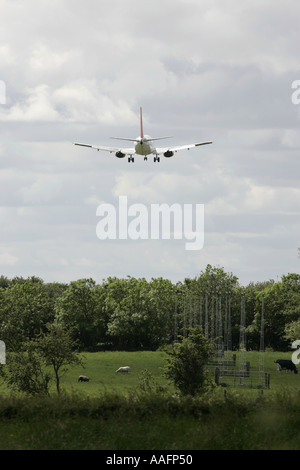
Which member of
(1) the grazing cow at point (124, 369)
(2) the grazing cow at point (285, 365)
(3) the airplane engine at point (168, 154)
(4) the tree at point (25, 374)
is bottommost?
(1) the grazing cow at point (124, 369)

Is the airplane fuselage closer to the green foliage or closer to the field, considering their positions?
the green foliage

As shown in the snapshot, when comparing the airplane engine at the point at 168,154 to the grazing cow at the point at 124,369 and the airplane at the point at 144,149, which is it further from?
the grazing cow at the point at 124,369

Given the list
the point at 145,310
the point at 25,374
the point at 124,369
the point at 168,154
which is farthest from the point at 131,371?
the point at 25,374

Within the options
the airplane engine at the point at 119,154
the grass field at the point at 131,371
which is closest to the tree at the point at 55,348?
the grass field at the point at 131,371

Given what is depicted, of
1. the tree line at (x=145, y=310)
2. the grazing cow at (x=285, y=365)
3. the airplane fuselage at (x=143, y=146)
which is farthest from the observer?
the tree line at (x=145, y=310)

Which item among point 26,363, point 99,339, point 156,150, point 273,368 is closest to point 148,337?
point 99,339

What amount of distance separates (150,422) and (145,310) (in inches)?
4581

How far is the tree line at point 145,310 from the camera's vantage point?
456ft

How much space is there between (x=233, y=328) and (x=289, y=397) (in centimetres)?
11202

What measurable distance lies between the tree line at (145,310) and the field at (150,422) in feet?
338

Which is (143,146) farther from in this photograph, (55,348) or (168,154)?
(55,348)

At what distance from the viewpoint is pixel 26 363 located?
57.0 m
